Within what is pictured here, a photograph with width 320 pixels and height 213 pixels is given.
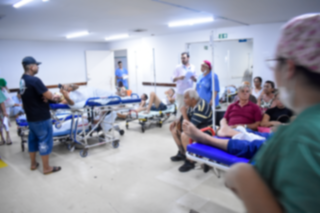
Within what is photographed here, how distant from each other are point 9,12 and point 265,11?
15.6 ft

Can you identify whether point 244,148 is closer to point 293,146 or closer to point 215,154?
point 215,154

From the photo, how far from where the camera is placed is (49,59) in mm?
8484

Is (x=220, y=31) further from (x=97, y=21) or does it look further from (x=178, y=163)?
(x=178, y=163)

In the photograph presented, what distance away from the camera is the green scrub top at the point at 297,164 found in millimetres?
465

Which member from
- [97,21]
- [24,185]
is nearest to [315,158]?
[24,185]

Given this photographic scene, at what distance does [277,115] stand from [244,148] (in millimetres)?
1688

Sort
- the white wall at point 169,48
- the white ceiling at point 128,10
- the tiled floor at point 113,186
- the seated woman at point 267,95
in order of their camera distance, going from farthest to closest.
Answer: the white wall at point 169,48 < the seated woman at point 267,95 < the white ceiling at point 128,10 < the tiled floor at point 113,186

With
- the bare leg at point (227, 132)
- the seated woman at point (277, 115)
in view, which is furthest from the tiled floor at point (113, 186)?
the seated woman at point (277, 115)

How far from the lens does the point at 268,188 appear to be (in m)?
0.55

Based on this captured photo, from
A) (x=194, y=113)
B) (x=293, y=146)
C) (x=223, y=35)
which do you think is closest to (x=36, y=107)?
(x=194, y=113)

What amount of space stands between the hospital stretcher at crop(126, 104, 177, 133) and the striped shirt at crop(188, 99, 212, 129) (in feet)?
7.36

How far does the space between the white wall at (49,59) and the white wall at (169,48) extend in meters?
1.61

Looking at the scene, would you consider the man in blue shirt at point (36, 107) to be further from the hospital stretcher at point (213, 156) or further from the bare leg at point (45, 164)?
the hospital stretcher at point (213, 156)

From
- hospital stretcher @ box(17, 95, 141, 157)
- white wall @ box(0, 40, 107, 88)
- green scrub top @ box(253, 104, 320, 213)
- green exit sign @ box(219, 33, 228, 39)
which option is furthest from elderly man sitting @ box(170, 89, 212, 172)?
Answer: white wall @ box(0, 40, 107, 88)
